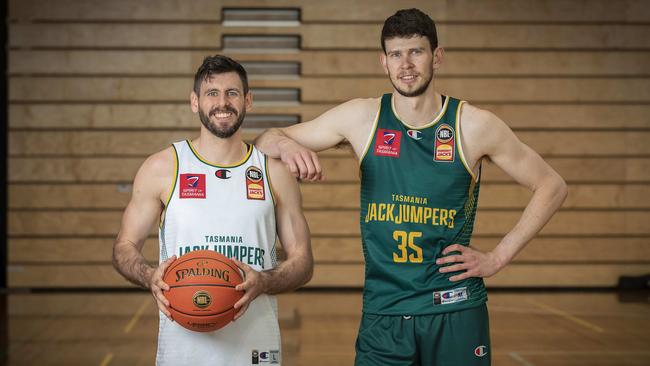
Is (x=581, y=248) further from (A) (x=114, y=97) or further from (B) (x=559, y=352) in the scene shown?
(A) (x=114, y=97)

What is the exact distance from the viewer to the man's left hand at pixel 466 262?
2.77 meters

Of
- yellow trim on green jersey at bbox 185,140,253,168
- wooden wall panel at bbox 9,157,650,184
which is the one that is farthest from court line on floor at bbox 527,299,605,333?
yellow trim on green jersey at bbox 185,140,253,168

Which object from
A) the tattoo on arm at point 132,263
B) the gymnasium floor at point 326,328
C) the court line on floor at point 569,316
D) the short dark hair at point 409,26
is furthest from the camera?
the court line on floor at point 569,316

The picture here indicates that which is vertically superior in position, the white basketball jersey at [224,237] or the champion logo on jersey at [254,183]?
the champion logo on jersey at [254,183]

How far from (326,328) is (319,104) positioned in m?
3.47

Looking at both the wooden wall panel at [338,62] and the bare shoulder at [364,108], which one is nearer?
the bare shoulder at [364,108]

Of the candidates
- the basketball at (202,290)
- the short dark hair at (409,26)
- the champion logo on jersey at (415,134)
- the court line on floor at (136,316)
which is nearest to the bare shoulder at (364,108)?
the champion logo on jersey at (415,134)

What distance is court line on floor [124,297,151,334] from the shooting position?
669 centimetres

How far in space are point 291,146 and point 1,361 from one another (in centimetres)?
351

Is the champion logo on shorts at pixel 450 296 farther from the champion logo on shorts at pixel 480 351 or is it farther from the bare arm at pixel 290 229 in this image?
the bare arm at pixel 290 229

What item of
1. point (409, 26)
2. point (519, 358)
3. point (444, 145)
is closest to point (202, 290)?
point (444, 145)

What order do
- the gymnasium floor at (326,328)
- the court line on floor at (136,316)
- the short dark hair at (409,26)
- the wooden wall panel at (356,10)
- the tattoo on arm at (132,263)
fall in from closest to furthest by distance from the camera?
1. the tattoo on arm at (132,263)
2. the short dark hair at (409,26)
3. the gymnasium floor at (326,328)
4. the court line on floor at (136,316)
5. the wooden wall panel at (356,10)

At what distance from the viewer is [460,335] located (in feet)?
9.11

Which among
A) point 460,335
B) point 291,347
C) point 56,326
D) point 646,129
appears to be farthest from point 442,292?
point 646,129
